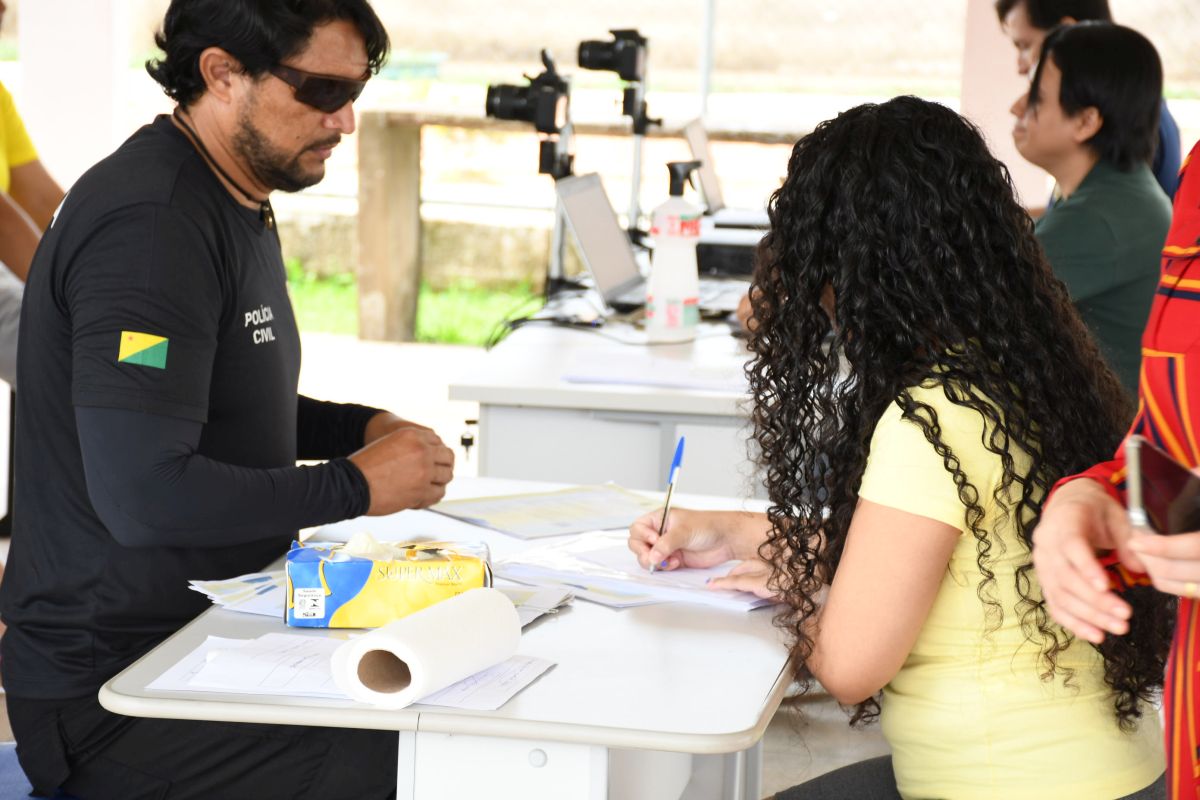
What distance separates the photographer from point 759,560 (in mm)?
1640

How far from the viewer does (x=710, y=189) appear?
469cm

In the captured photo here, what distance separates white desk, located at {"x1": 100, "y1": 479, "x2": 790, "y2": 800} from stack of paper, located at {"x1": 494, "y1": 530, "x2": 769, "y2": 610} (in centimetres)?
7

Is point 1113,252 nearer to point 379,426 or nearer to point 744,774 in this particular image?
point 744,774

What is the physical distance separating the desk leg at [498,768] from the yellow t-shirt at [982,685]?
34 centimetres

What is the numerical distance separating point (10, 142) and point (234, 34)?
1744mm

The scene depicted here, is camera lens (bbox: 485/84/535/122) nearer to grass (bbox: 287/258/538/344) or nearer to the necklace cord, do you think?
the necklace cord

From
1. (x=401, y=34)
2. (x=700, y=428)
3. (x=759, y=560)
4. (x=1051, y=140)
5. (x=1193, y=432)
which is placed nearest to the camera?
(x=1193, y=432)

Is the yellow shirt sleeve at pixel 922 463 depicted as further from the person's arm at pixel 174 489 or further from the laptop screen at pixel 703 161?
the laptop screen at pixel 703 161

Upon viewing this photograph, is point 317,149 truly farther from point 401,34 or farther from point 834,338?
point 401,34

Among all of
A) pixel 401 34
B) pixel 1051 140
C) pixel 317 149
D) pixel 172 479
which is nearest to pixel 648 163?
pixel 401 34

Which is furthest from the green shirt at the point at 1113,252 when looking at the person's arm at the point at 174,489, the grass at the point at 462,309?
the grass at the point at 462,309

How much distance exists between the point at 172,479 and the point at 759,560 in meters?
0.66

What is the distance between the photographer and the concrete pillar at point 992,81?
18.4 feet

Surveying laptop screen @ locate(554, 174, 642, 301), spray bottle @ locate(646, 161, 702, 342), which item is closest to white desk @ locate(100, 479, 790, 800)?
spray bottle @ locate(646, 161, 702, 342)
